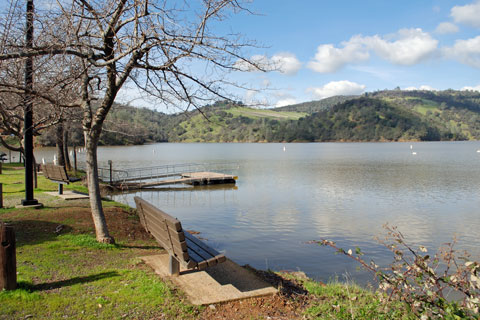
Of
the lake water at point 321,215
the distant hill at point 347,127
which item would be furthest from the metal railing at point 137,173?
the distant hill at point 347,127

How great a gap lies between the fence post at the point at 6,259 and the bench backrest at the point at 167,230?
1972 millimetres

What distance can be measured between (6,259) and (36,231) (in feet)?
11.8

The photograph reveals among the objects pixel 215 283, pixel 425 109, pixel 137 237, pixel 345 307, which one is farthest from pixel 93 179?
pixel 425 109

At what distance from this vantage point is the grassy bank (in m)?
4.43

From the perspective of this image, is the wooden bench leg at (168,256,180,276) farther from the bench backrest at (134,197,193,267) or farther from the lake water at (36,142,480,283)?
the lake water at (36,142,480,283)

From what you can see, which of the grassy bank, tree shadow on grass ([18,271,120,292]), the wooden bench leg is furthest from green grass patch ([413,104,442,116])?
Answer: tree shadow on grass ([18,271,120,292])

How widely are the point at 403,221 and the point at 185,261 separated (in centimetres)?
1411

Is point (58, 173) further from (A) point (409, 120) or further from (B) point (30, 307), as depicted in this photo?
(A) point (409, 120)

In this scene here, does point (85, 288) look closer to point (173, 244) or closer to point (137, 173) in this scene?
point (173, 244)

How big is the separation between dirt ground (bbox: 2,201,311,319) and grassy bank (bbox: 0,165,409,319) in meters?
0.01

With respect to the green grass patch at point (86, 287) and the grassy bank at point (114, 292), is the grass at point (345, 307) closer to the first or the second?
the grassy bank at point (114, 292)

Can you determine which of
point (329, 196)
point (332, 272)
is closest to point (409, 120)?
point (329, 196)

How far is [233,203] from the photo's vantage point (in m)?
21.6

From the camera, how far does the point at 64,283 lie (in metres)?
5.31
